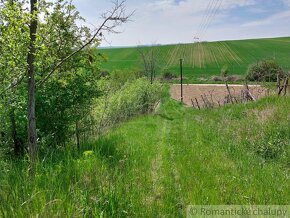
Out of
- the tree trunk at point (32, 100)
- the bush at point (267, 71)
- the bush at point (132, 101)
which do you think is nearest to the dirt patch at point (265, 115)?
the bush at point (267, 71)

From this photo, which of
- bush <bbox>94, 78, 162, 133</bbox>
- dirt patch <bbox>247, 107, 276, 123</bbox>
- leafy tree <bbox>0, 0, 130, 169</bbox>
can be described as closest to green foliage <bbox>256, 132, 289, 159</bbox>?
dirt patch <bbox>247, 107, 276, 123</bbox>

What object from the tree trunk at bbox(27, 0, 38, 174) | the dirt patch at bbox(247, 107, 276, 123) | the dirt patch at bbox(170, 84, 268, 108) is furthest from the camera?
the dirt patch at bbox(170, 84, 268, 108)

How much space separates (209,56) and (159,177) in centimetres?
7491

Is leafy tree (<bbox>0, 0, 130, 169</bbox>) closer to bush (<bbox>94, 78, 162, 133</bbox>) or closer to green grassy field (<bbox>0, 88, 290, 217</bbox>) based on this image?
green grassy field (<bbox>0, 88, 290, 217</bbox>)

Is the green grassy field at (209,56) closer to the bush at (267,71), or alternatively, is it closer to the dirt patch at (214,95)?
the bush at (267,71)

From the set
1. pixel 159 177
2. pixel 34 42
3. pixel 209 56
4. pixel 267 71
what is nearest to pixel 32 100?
pixel 34 42

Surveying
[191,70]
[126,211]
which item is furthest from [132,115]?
[191,70]

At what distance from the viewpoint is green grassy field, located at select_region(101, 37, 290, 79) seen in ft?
213

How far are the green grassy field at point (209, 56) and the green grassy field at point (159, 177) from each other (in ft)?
167

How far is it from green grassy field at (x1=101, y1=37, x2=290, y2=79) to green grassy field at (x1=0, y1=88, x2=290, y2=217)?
50.9 m

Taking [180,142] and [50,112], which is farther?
[180,142]

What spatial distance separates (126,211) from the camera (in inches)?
143

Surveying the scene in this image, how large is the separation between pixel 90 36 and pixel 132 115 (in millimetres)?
13836

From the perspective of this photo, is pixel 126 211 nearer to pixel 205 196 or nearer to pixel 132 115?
pixel 205 196
